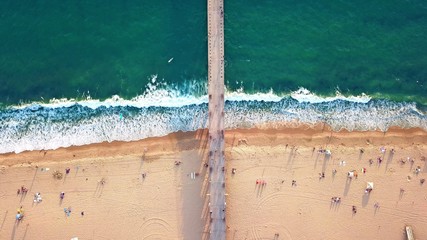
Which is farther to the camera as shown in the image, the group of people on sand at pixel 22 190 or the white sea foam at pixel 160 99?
the white sea foam at pixel 160 99

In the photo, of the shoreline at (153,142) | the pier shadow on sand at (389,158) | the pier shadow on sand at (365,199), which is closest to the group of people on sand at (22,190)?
the shoreline at (153,142)

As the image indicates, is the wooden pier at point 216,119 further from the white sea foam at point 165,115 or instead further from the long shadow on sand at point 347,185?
the long shadow on sand at point 347,185

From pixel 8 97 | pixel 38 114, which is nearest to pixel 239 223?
pixel 38 114

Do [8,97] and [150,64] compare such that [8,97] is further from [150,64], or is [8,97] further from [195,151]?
[195,151]

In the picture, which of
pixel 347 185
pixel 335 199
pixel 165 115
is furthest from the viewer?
pixel 165 115

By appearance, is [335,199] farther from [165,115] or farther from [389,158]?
[165,115]

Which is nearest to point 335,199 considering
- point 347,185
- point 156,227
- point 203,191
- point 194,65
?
point 347,185
